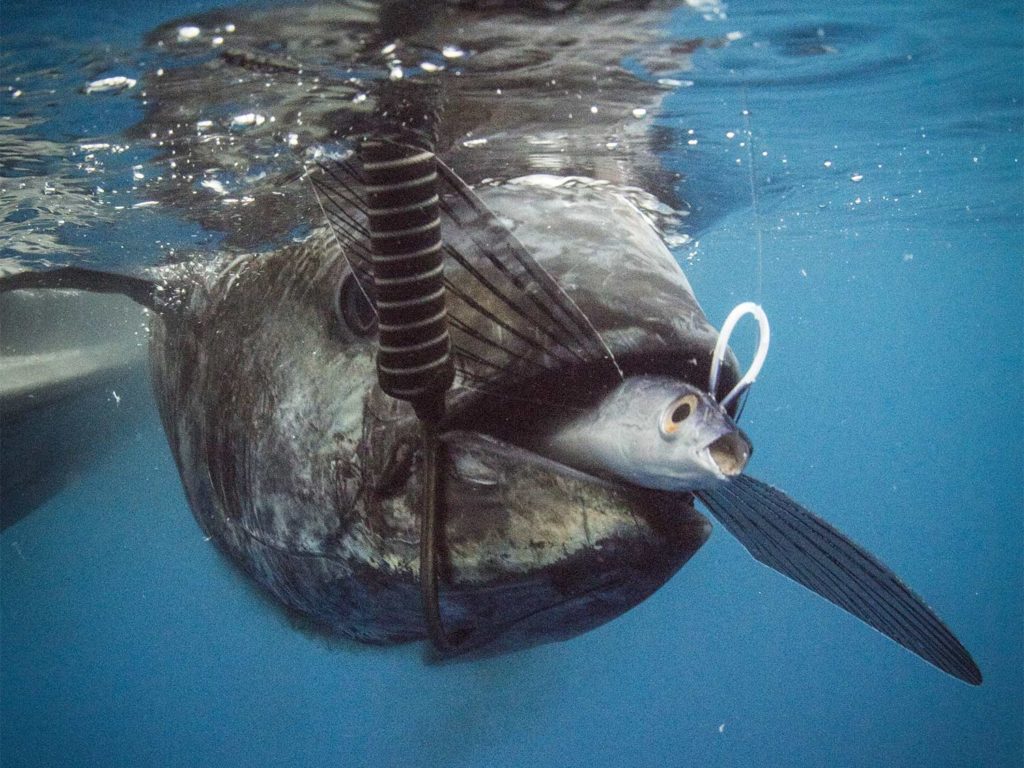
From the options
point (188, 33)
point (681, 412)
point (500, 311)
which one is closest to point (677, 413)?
point (681, 412)

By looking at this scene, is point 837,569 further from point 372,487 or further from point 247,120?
point 247,120

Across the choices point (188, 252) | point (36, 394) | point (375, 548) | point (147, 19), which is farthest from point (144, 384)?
point (375, 548)

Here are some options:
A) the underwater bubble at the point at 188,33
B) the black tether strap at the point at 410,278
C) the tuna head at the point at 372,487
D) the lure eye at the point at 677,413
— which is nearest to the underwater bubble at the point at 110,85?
the underwater bubble at the point at 188,33

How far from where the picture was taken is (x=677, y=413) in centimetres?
190

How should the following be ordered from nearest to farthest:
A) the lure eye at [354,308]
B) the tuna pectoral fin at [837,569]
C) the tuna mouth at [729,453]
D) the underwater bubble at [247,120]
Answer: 1. the tuna mouth at [729,453]
2. the tuna pectoral fin at [837,569]
3. the lure eye at [354,308]
4. the underwater bubble at [247,120]

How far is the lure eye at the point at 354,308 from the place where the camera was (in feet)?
9.15

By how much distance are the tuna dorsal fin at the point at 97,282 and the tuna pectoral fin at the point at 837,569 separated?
4.53 meters

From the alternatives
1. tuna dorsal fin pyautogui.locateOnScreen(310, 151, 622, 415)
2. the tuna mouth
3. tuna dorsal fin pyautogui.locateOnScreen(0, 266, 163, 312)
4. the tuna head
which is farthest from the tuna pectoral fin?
tuna dorsal fin pyautogui.locateOnScreen(0, 266, 163, 312)

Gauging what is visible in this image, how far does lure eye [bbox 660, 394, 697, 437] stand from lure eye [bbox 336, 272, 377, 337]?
1.34 meters

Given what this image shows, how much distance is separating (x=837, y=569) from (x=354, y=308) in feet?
6.72

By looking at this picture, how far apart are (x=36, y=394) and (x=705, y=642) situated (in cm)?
2391

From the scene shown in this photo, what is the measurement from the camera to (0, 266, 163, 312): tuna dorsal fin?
552 cm

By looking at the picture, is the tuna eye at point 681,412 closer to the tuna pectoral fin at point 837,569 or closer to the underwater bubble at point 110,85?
the tuna pectoral fin at point 837,569

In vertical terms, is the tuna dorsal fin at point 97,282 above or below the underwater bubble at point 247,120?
below
